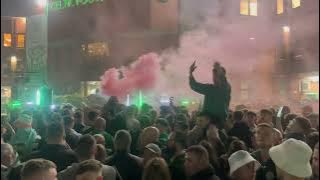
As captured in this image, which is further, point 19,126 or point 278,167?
point 19,126

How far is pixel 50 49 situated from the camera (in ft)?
111

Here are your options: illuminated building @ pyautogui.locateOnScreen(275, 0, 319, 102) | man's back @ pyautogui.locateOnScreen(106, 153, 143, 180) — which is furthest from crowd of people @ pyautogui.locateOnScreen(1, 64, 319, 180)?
illuminated building @ pyautogui.locateOnScreen(275, 0, 319, 102)

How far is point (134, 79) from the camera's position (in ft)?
60.4

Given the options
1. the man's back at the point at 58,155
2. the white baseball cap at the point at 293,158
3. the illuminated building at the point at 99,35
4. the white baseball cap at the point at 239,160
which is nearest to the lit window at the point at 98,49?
the illuminated building at the point at 99,35

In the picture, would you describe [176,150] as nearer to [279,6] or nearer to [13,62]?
[13,62]

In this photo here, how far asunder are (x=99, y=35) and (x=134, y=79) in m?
12.3

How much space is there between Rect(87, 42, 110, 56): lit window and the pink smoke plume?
9.91 metres

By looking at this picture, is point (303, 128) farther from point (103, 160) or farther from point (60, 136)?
point (60, 136)

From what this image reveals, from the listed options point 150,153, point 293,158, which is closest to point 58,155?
point 150,153

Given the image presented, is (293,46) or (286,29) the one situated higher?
(286,29)

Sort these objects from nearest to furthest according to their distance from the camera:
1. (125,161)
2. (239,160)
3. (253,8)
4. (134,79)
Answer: (239,160) → (125,161) → (134,79) → (253,8)

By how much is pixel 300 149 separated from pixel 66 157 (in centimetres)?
236

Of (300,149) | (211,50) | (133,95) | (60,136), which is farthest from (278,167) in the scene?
(211,50)

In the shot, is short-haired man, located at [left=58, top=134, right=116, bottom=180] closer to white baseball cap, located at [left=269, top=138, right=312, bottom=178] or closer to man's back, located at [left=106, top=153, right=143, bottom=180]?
man's back, located at [left=106, top=153, right=143, bottom=180]
